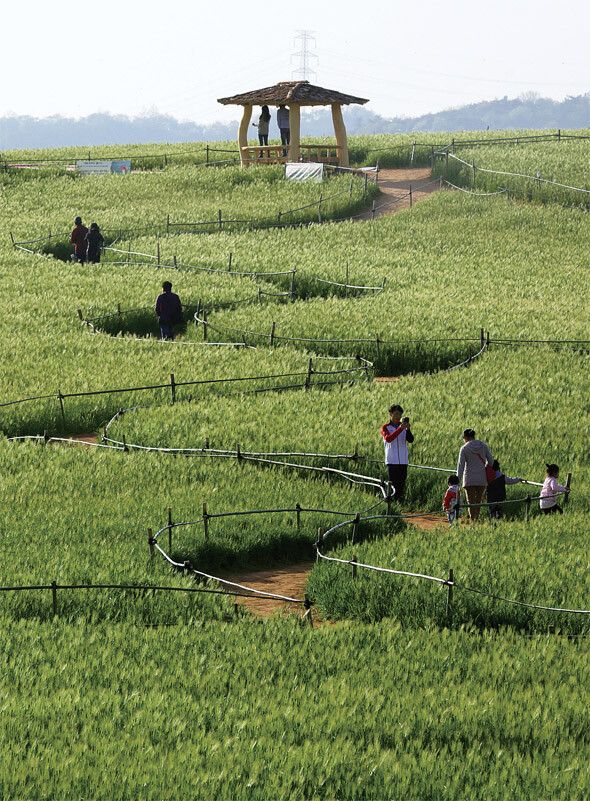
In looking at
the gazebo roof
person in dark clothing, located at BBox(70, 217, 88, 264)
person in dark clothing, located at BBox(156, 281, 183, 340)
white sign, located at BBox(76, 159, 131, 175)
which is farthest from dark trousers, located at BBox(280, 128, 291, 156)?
person in dark clothing, located at BBox(156, 281, 183, 340)

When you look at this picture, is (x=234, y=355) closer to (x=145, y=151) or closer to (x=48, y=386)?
(x=48, y=386)

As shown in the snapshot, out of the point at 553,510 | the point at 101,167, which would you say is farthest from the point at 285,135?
the point at 553,510

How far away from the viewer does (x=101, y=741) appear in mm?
7043

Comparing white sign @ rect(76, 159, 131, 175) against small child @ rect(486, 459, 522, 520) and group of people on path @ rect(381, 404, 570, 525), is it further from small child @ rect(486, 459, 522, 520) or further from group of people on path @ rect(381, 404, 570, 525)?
small child @ rect(486, 459, 522, 520)

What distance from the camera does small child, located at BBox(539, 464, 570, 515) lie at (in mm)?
13352

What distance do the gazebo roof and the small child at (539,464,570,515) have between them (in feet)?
109

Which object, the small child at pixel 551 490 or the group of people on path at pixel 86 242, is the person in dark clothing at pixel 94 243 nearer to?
the group of people on path at pixel 86 242

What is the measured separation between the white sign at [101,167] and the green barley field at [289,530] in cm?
1713

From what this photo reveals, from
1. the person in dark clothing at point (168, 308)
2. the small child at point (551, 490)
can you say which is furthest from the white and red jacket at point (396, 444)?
the person in dark clothing at point (168, 308)

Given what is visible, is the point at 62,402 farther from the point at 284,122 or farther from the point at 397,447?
the point at 284,122

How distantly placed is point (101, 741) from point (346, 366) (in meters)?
15.3

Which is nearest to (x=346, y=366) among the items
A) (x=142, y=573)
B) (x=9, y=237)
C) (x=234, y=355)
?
(x=234, y=355)

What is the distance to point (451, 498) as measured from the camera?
14.0 metres

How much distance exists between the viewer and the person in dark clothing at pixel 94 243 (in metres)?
32.8
